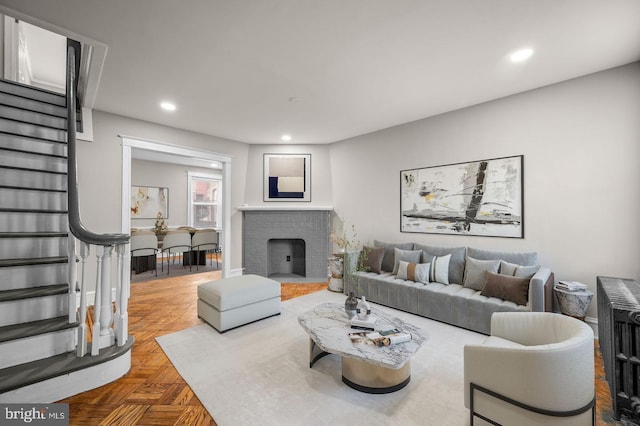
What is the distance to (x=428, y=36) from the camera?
2.26m

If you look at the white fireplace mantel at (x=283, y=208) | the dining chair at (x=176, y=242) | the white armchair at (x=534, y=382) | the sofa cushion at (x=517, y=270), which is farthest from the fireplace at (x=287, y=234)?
the white armchair at (x=534, y=382)

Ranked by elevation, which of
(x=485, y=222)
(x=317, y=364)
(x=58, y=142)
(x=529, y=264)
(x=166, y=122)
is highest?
(x=166, y=122)

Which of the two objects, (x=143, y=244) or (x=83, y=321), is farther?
(x=143, y=244)

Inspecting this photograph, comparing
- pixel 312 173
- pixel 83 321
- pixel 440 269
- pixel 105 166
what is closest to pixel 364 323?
pixel 440 269

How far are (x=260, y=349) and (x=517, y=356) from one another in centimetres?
204

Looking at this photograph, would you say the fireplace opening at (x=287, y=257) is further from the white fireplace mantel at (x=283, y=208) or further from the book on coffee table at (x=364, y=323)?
the book on coffee table at (x=364, y=323)

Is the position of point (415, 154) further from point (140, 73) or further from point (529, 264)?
point (140, 73)

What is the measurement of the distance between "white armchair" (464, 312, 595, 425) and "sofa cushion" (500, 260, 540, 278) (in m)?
1.42

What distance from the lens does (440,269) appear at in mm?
3590

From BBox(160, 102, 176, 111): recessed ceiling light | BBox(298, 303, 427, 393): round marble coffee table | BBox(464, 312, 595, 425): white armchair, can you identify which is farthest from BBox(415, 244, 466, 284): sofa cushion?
BBox(160, 102, 176, 111): recessed ceiling light

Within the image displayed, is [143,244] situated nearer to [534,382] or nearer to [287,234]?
[287,234]

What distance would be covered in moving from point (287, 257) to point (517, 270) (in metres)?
4.05

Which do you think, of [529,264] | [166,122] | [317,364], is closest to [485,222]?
[529,264]

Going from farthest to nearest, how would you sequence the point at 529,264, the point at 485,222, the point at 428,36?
the point at 485,222
the point at 529,264
the point at 428,36
